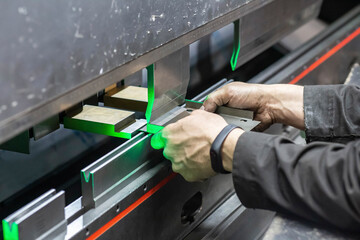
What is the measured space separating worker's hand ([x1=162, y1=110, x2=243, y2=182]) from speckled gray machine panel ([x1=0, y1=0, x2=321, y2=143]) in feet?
0.64

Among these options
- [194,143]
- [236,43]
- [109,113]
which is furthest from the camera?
[236,43]

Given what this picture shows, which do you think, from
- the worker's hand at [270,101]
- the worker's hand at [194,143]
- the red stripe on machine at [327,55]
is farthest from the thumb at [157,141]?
the red stripe on machine at [327,55]

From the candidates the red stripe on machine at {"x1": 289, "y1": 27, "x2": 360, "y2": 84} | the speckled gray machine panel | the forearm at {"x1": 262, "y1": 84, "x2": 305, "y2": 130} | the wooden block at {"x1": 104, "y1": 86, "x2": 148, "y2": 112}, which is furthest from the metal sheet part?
the red stripe on machine at {"x1": 289, "y1": 27, "x2": 360, "y2": 84}

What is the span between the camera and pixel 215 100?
1.36m

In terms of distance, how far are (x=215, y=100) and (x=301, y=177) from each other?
42 centimetres

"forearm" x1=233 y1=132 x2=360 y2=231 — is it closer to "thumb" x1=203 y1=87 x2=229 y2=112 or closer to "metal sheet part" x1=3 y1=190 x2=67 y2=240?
"thumb" x1=203 y1=87 x2=229 y2=112

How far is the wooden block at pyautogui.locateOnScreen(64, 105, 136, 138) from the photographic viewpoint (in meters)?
1.17

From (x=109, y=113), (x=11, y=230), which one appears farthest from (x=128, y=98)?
(x=11, y=230)

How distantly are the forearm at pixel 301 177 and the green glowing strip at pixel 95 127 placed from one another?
32 cm

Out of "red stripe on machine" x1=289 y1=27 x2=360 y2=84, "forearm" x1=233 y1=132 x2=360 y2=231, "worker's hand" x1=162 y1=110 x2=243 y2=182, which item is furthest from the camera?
"red stripe on machine" x1=289 y1=27 x2=360 y2=84

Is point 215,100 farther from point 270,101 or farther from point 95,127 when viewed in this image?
point 95,127

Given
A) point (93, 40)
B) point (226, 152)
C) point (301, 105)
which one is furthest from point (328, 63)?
point (93, 40)

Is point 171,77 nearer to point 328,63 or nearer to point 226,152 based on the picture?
point 226,152

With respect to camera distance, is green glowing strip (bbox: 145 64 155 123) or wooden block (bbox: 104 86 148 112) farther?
wooden block (bbox: 104 86 148 112)
